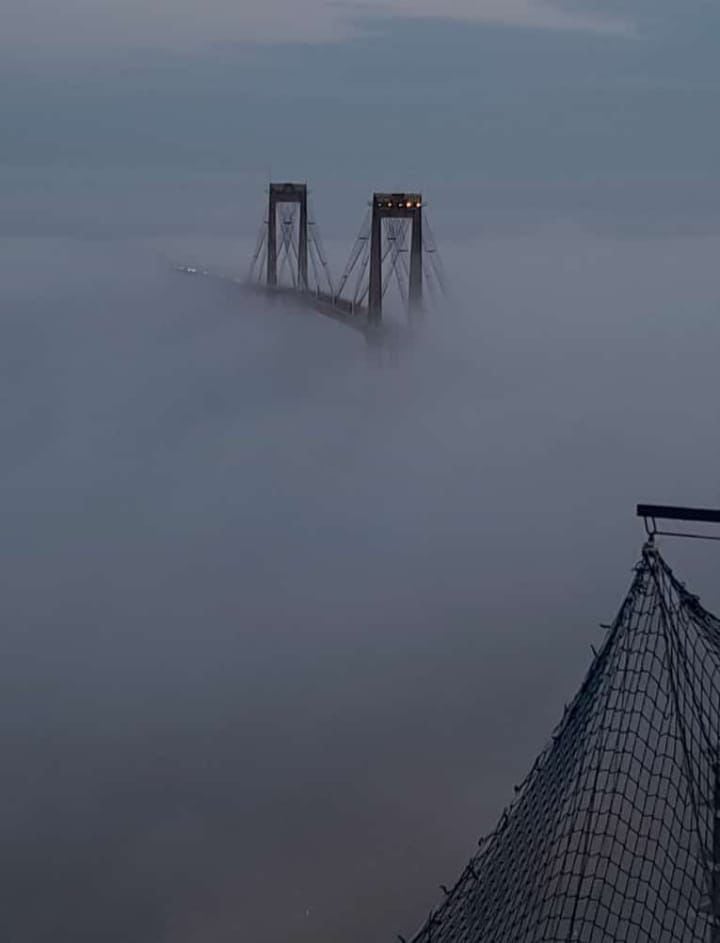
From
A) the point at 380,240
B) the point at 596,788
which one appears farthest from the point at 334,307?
the point at 596,788

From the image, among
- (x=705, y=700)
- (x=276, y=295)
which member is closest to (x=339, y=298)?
(x=276, y=295)

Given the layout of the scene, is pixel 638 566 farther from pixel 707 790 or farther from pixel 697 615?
pixel 707 790

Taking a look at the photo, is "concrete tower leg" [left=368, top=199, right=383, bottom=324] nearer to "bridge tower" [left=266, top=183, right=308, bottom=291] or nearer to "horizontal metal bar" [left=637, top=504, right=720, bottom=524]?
"bridge tower" [left=266, top=183, right=308, bottom=291]

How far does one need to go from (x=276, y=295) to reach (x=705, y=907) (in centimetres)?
1509

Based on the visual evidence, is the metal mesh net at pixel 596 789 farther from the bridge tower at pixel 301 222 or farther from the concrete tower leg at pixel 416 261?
the bridge tower at pixel 301 222

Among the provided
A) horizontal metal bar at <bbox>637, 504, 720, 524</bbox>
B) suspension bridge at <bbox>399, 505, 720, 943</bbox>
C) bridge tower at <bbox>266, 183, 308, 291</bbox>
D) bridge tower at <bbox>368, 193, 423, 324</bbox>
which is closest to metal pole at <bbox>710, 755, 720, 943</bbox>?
suspension bridge at <bbox>399, 505, 720, 943</bbox>

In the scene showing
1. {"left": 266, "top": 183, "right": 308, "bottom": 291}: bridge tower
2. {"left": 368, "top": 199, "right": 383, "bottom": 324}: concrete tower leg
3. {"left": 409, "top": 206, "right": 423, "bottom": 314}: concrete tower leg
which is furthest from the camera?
{"left": 266, "top": 183, "right": 308, "bottom": 291}: bridge tower

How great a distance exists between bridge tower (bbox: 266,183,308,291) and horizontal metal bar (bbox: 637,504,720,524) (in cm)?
1439

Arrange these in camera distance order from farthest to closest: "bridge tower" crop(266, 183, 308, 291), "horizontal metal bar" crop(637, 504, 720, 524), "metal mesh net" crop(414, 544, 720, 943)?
"bridge tower" crop(266, 183, 308, 291), "metal mesh net" crop(414, 544, 720, 943), "horizontal metal bar" crop(637, 504, 720, 524)

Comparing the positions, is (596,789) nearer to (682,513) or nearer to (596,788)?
(596,788)

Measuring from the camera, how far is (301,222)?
16.5 meters

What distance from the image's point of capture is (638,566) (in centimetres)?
202

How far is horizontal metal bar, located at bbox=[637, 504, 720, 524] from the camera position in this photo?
1743mm

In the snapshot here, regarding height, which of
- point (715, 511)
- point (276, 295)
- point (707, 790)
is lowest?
point (707, 790)
